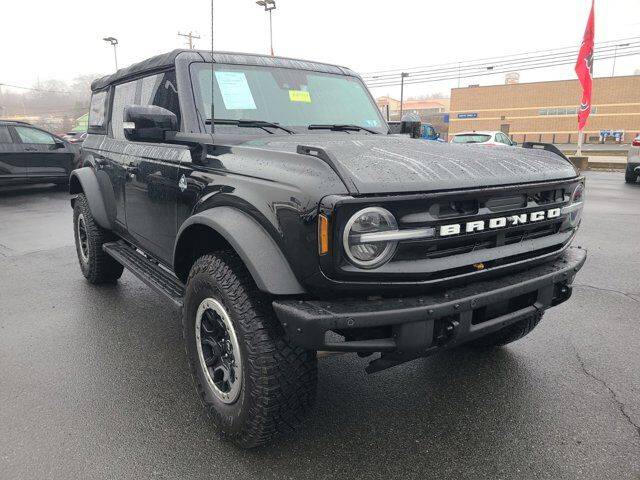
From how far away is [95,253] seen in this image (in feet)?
14.9

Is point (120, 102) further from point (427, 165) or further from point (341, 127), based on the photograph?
point (427, 165)

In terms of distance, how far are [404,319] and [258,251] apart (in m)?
0.67

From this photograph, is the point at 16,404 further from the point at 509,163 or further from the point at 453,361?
the point at 509,163

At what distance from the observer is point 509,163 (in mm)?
2398

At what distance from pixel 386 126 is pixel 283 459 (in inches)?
101

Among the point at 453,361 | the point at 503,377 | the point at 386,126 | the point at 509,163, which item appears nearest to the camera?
the point at 509,163

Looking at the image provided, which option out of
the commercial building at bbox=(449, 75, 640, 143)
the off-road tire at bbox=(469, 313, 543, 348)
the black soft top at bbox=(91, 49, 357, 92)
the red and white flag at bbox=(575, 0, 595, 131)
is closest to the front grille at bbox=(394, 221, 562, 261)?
the off-road tire at bbox=(469, 313, 543, 348)

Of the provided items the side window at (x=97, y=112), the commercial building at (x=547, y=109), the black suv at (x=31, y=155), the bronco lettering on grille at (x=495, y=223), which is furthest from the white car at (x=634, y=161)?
the commercial building at (x=547, y=109)

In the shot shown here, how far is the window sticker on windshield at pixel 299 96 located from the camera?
3.27m

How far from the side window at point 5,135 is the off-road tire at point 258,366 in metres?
11.1

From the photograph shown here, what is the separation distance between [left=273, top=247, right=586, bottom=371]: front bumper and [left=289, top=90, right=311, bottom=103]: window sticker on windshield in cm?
178

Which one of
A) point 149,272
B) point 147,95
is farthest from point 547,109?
point 149,272

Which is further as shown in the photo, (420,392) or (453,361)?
(453,361)

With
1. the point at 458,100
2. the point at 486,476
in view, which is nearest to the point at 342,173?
the point at 486,476
